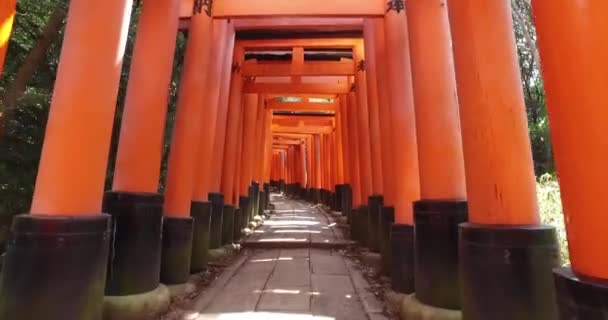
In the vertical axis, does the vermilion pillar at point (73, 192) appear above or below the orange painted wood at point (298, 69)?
A: below

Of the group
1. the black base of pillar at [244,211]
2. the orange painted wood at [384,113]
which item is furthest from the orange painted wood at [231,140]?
the orange painted wood at [384,113]

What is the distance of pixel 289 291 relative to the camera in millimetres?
4910

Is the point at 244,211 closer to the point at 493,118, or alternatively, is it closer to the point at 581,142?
the point at 493,118

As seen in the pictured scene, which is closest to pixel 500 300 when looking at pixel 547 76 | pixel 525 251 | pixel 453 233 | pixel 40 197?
pixel 525 251

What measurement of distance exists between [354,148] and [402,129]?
18.9 ft

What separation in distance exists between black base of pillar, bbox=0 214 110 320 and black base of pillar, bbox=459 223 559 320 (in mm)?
2596

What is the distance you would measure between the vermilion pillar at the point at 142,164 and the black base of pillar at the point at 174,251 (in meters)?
0.79

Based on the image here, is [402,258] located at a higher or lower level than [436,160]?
lower

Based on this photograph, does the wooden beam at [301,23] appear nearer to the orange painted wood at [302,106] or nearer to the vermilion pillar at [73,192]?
the vermilion pillar at [73,192]

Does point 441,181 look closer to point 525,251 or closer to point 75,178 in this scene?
point 525,251

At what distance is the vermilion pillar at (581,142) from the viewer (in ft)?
4.72

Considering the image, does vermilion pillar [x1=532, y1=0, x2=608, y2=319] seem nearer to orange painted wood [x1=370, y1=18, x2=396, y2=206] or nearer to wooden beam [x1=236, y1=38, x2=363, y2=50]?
orange painted wood [x1=370, y1=18, x2=396, y2=206]

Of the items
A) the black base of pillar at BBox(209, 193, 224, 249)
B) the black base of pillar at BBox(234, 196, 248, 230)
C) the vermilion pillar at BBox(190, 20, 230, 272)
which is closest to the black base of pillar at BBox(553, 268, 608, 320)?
the vermilion pillar at BBox(190, 20, 230, 272)

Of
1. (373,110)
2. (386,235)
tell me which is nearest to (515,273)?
(386,235)
